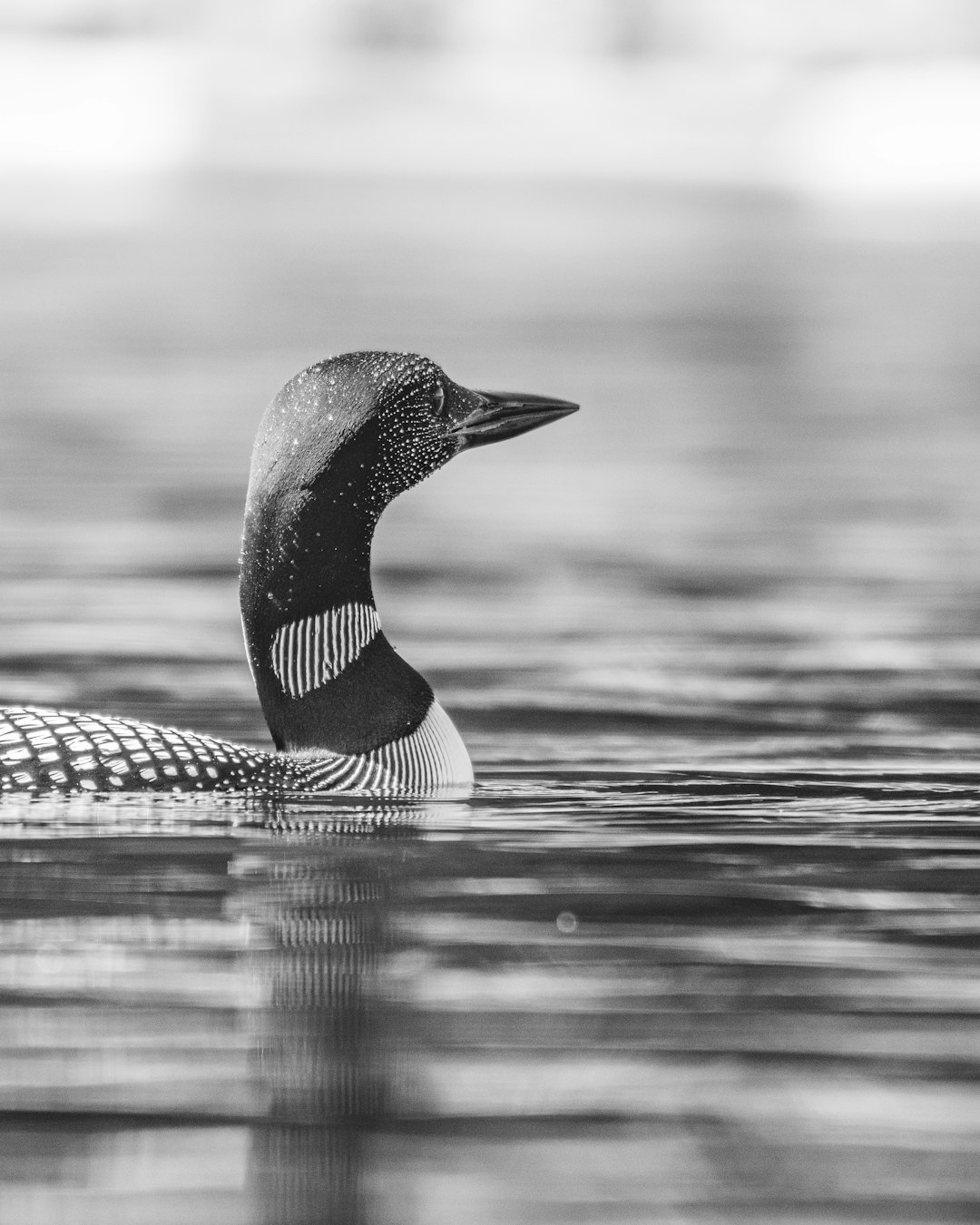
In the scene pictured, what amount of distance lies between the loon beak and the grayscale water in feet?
2.77

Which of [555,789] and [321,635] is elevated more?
[321,635]

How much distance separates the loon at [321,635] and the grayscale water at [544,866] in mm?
119

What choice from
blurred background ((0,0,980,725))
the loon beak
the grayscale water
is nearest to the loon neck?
the grayscale water

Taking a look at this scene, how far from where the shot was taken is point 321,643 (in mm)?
6770

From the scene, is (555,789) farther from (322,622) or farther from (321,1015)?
(321,1015)

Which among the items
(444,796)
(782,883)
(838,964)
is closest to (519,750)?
(444,796)

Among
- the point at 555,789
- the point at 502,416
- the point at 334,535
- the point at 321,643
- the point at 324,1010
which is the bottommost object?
the point at 555,789

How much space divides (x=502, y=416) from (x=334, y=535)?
1.91ft

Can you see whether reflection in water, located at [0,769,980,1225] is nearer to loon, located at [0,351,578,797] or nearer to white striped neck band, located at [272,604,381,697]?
loon, located at [0,351,578,797]

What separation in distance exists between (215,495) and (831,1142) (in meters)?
8.89

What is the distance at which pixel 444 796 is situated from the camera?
6.89 metres

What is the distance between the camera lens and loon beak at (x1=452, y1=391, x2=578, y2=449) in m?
7.01

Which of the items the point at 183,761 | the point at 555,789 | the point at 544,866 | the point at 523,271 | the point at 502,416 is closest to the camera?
the point at 544,866

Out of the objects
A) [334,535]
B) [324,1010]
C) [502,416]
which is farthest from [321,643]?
[324,1010]
